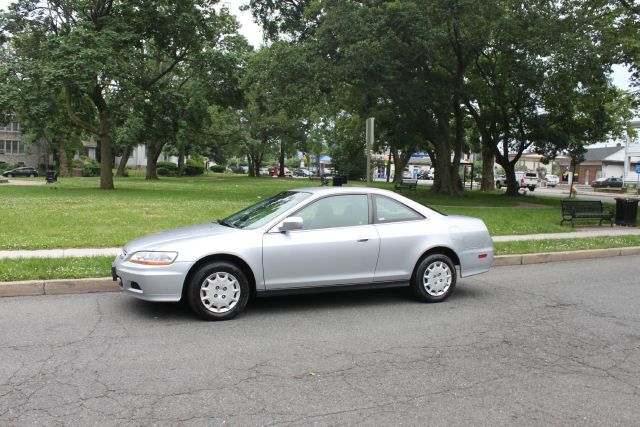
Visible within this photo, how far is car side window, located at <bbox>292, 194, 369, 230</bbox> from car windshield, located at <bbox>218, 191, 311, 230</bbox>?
232mm

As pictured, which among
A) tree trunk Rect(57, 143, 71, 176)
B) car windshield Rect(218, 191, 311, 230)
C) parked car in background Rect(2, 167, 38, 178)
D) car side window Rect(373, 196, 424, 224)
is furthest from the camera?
tree trunk Rect(57, 143, 71, 176)

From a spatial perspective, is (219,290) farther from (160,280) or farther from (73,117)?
(73,117)

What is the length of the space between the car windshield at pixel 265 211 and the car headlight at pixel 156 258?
95 cm

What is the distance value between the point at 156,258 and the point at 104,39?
2110 centimetres

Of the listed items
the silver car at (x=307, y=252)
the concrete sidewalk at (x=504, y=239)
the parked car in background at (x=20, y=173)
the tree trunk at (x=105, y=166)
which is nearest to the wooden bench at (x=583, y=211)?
the concrete sidewalk at (x=504, y=239)

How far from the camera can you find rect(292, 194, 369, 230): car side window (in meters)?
6.29

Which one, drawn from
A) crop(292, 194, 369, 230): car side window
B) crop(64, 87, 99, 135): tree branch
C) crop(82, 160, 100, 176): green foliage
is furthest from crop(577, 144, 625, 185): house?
crop(292, 194, 369, 230): car side window

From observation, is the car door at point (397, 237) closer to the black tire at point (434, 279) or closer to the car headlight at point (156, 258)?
the black tire at point (434, 279)

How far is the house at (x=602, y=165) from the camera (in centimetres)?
7625

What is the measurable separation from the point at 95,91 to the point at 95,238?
19.7m

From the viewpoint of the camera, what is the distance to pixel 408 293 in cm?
726

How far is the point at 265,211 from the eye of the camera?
6621 millimetres

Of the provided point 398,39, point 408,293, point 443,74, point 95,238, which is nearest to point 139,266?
point 408,293

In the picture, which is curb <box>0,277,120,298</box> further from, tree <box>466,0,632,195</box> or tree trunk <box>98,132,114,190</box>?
tree trunk <box>98,132,114,190</box>
